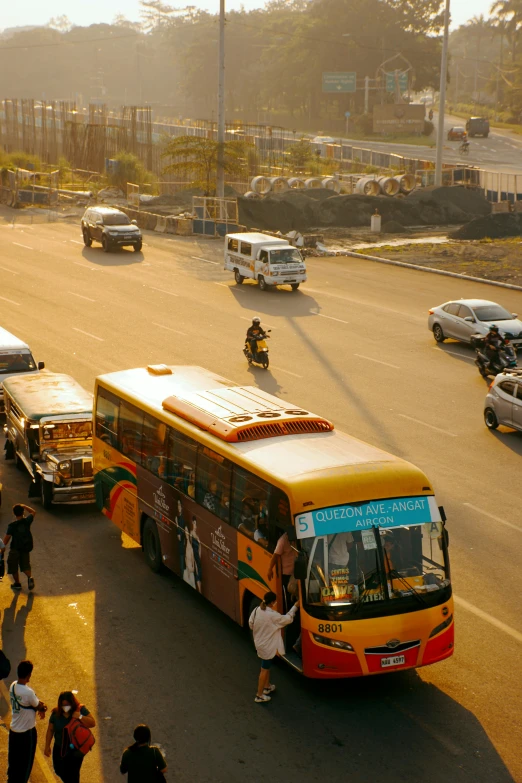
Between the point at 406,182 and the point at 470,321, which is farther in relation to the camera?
the point at 406,182

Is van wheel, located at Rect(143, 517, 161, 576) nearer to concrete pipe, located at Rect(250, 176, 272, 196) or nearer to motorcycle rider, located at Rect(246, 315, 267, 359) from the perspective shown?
motorcycle rider, located at Rect(246, 315, 267, 359)

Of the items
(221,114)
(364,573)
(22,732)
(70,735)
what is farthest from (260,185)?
(70,735)

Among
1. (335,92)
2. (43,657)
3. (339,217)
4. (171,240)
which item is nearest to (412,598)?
(43,657)

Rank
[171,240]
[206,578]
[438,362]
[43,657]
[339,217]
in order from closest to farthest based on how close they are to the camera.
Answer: [43,657], [206,578], [438,362], [171,240], [339,217]

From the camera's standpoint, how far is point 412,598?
36.5 feet

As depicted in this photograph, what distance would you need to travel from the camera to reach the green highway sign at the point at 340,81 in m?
131

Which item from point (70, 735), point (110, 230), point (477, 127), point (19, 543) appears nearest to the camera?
point (70, 735)

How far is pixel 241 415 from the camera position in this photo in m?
13.5

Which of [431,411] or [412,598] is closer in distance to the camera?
[412,598]

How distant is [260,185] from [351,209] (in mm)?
12670

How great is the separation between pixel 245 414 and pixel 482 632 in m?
4.15

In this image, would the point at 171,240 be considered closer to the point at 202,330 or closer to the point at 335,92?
the point at 202,330

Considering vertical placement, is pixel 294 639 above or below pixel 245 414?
below

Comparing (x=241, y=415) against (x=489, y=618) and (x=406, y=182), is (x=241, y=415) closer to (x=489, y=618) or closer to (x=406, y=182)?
(x=489, y=618)
